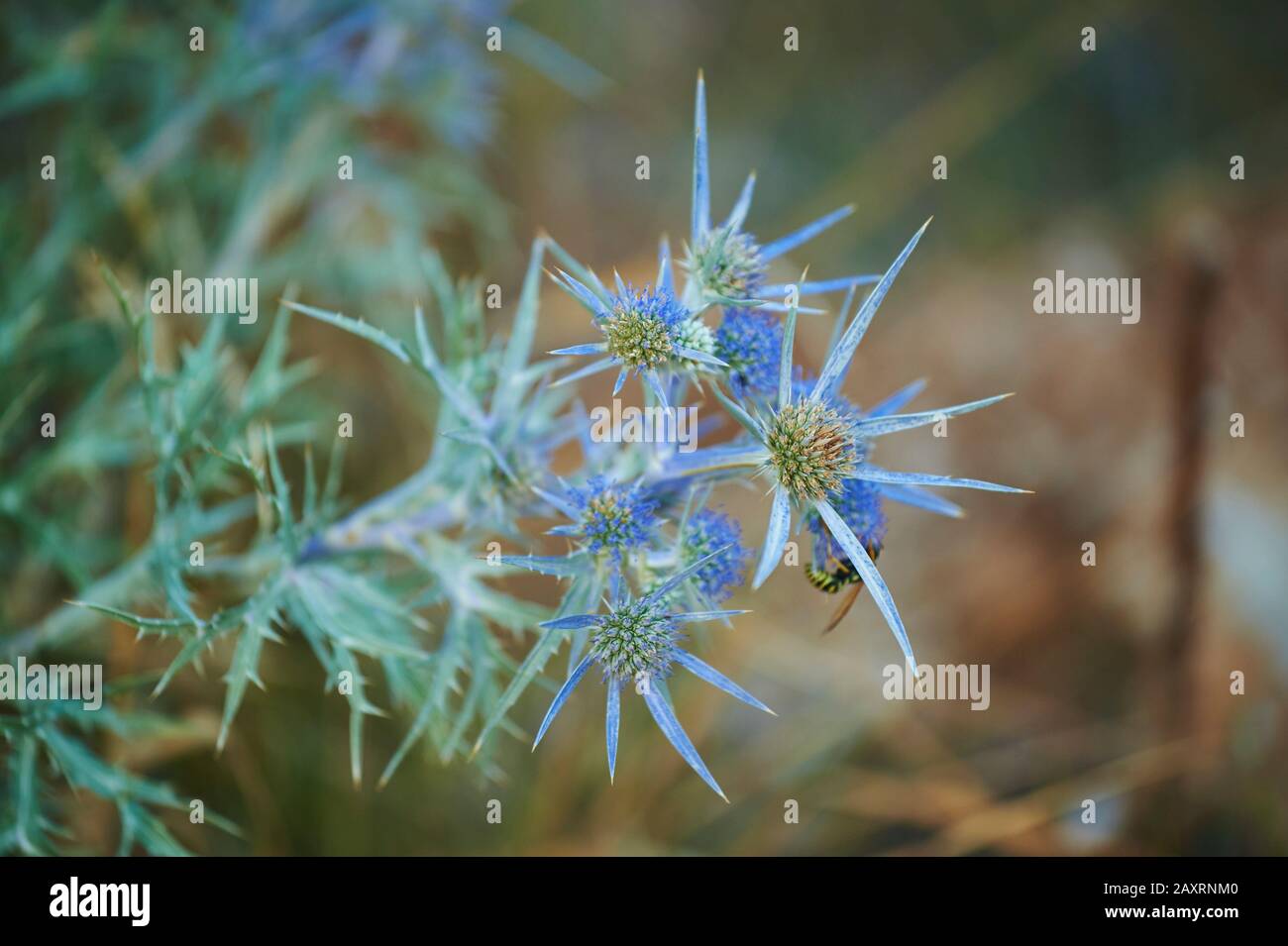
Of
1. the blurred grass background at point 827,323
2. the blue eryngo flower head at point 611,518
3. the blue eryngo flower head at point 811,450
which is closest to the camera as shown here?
the blue eryngo flower head at point 811,450

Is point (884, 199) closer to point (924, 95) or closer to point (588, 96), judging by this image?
point (924, 95)

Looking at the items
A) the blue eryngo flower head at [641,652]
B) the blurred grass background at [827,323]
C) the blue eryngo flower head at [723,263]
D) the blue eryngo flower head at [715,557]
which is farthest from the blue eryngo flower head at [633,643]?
the blurred grass background at [827,323]

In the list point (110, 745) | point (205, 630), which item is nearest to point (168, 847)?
point (205, 630)

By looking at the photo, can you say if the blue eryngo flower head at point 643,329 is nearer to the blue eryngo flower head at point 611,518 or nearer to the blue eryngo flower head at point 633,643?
the blue eryngo flower head at point 611,518

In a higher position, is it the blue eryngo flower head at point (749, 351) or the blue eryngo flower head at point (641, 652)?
the blue eryngo flower head at point (749, 351)

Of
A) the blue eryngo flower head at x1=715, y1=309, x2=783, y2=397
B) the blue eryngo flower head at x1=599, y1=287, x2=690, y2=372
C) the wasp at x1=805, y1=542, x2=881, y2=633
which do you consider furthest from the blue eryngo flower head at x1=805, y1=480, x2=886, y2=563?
the blue eryngo flower head at x1=599, y1=287, x2=690, y2=372

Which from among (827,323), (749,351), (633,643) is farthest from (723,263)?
(827,323)
